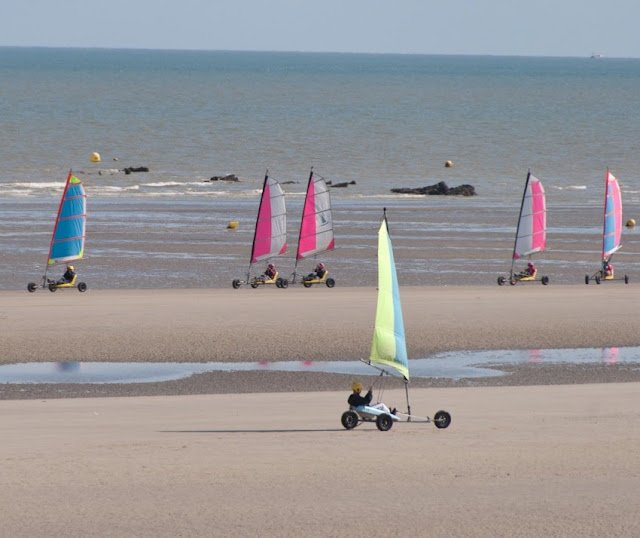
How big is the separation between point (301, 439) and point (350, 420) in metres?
0.99

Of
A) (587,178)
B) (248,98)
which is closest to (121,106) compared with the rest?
(248,98)

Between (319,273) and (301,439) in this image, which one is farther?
(319,273)

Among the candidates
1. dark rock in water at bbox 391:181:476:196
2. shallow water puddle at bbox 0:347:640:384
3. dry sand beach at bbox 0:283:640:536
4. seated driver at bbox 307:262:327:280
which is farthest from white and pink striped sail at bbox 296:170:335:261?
dark rock in water at bbox 391:181:476:196

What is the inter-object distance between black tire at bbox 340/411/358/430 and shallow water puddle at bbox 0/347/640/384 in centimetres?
565

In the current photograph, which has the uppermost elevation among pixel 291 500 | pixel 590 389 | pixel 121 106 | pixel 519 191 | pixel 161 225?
pixel 121 106

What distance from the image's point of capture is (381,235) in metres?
17.6

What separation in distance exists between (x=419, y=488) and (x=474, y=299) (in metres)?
16.9

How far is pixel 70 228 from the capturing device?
117ft

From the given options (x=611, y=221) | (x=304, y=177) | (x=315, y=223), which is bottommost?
(x=315, y=223)

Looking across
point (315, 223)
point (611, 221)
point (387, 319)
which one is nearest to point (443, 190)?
point (611, 221)

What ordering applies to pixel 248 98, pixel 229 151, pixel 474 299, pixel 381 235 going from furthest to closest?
pixel 248 98 → pixel 229 151 → pixel 474 299 → pixel 381 235

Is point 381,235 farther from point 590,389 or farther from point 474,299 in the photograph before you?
point 474,299

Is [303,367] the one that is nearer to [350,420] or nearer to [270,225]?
[350,420]

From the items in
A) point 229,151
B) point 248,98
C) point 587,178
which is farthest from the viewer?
point 248,98
